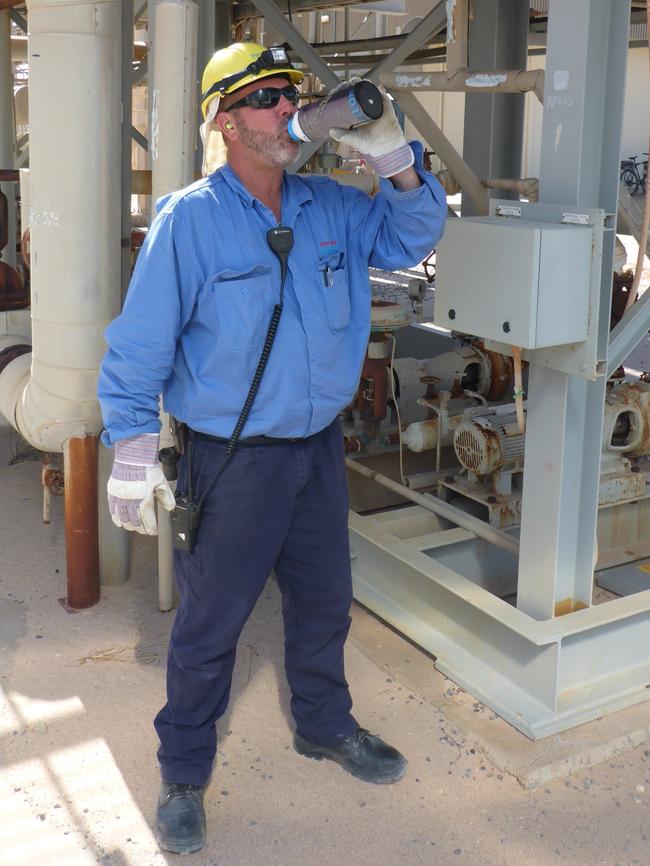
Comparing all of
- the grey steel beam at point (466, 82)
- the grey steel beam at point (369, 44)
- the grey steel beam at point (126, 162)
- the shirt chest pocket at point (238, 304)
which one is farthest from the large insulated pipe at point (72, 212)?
the grey steel beam at point (369, 44)

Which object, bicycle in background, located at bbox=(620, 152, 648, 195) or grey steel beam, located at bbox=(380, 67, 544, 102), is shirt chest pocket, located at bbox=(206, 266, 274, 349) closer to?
grey steel beam, located at bbox=(380, 67, 544, 102)

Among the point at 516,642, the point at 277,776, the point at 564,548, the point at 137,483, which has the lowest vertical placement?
the point at 277,776

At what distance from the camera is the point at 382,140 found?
2133mm

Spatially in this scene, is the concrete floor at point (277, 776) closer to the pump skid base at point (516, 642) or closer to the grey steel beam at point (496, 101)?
the pump skid base at point (516, 642)

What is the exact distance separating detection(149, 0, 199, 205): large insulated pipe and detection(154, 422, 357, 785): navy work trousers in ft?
3.30

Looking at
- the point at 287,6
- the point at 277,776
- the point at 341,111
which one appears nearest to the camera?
the point at 341,111

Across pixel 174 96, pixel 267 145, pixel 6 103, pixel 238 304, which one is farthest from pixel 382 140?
pixel 6 103

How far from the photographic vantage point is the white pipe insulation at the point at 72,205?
114 inches

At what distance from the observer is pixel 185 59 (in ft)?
9.41

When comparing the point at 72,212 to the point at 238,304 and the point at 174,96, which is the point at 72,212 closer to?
the point at 174,96

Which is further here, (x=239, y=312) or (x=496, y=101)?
(x=496, y=101)

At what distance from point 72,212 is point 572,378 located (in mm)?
1520

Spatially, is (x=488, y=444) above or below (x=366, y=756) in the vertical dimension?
above

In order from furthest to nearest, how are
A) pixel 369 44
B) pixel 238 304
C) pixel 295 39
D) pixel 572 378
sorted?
pixel 369 44 < pixel 295 39 < pixel 572 378 < pixel 238 304
